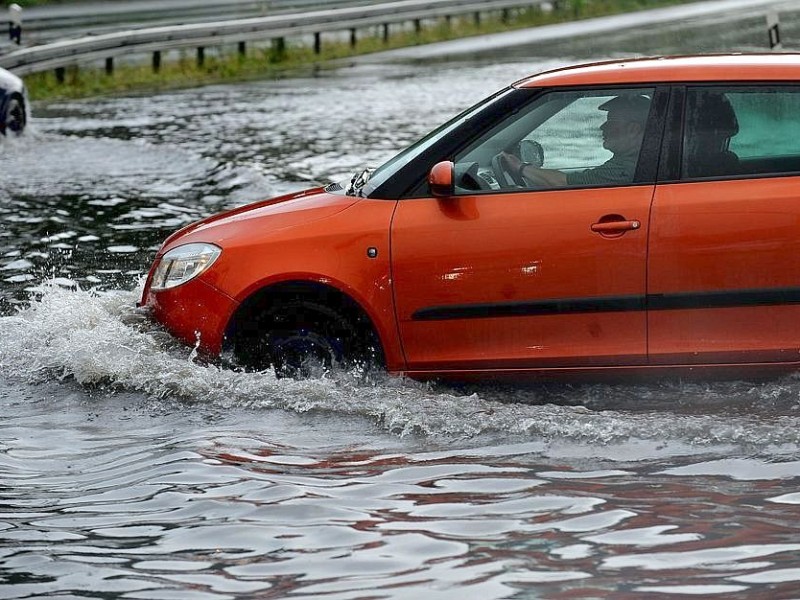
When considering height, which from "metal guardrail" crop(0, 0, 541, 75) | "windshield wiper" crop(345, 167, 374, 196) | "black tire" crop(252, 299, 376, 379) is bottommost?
"black tire" crop(252, 299, 376, 379)

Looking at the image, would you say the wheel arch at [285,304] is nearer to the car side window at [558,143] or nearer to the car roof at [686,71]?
the car side window at [558,143]

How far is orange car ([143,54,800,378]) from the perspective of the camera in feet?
23.6

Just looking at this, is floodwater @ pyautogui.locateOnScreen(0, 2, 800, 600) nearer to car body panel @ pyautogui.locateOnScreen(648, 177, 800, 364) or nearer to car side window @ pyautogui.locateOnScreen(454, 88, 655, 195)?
car body panel @ pyautogui.locateOnScreen(648, 177, 800, 364)

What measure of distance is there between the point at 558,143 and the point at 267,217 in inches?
59.0

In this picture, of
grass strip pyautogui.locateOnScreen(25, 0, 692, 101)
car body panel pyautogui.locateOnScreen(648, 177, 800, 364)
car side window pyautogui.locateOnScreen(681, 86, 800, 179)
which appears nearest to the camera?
car body panel pyautogui.locateOnScreen(648, 177, 800, 364)

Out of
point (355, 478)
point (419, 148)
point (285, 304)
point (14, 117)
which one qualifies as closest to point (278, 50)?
point (14, 117)

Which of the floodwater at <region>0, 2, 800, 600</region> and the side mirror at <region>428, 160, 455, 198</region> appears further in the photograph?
the side mirror at <region>428, 160, 455, 198</region>

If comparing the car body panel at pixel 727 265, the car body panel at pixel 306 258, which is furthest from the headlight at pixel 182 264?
the car body panel at pixel 727 265

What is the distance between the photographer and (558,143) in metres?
7.49

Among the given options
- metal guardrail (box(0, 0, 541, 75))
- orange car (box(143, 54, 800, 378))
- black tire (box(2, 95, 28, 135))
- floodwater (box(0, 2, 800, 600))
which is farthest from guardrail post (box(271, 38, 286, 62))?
orange car (box(143, 54, 800, 378))

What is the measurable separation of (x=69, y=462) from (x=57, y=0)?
116 feet

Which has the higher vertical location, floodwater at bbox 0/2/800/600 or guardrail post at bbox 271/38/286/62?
guardrail post at bbox 271/38/286/62

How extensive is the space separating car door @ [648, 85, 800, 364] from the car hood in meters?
1.59

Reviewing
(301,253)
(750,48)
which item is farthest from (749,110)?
(750,48)
